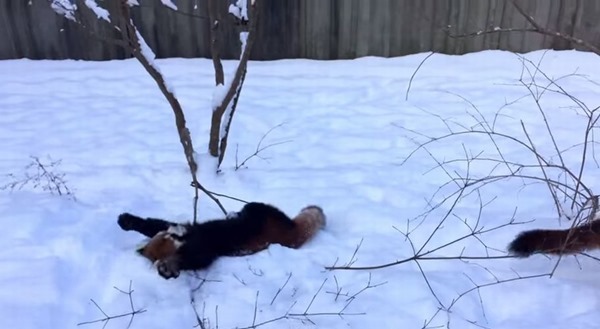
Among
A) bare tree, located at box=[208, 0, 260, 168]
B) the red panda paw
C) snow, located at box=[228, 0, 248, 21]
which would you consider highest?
snow, located at box=[228, 0, 248, 21]

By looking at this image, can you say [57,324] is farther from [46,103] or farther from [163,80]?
[46,103]

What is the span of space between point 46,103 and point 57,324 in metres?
3.16

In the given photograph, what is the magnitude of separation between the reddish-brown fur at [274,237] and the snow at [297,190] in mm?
58

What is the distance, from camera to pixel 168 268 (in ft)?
8.34

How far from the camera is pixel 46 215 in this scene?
2.94m

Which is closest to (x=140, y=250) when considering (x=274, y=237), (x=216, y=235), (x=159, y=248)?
(x=159, y=248)

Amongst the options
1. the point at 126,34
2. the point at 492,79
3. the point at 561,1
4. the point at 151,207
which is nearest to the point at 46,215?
the point at 151,207

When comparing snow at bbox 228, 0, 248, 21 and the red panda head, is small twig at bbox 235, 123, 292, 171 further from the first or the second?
the red panda head

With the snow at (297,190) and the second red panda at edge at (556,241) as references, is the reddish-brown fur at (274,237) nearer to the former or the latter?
the snow at (297,190)

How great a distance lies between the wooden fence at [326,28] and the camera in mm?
5836

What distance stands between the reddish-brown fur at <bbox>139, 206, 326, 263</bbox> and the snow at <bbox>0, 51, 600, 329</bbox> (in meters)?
0.06

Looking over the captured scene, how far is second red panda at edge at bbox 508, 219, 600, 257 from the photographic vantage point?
8.38ft

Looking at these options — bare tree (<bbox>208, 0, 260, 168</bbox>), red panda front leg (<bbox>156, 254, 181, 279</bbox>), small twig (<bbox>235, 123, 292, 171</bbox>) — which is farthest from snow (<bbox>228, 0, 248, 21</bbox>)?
red panda front leg (<bbox>156, 254, 181, 279</bbox>)

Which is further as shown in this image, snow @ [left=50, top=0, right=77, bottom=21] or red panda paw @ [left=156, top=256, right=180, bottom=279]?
snow @ [left=50, top=0, right=77, bottom=21]
